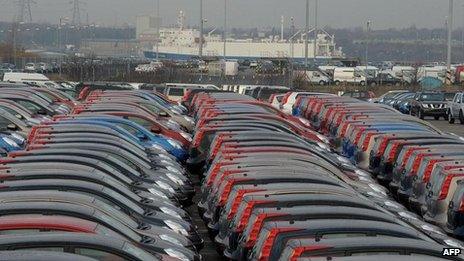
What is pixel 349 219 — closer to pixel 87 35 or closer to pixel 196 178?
pixel 196 178

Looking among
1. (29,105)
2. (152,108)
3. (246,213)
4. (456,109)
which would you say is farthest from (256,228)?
(456,109)

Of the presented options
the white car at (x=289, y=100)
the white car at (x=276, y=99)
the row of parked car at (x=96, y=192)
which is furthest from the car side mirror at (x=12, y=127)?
the white car at (x=276, y=99)

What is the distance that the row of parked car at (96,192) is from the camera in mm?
8219

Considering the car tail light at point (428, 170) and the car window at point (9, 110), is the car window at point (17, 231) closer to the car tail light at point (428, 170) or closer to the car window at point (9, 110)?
the car tail light at point (428, 170)

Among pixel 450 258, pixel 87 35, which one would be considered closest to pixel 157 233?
pixel 450 258

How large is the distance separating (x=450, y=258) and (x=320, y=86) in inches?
2402

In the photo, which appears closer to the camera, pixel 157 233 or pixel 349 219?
pixel 349 219

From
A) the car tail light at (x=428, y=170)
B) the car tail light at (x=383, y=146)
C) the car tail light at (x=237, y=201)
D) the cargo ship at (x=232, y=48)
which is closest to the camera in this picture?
the car tail light at (x=237, y=201)

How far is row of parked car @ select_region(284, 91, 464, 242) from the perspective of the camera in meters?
13.2

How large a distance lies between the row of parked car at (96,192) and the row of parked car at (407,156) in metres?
3.17

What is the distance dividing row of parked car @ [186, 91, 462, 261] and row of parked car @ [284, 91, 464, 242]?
42 centimetres

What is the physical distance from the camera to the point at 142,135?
19.5 metres

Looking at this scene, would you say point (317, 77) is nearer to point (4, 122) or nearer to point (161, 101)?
point (161, 101)

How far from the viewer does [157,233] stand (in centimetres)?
1073
